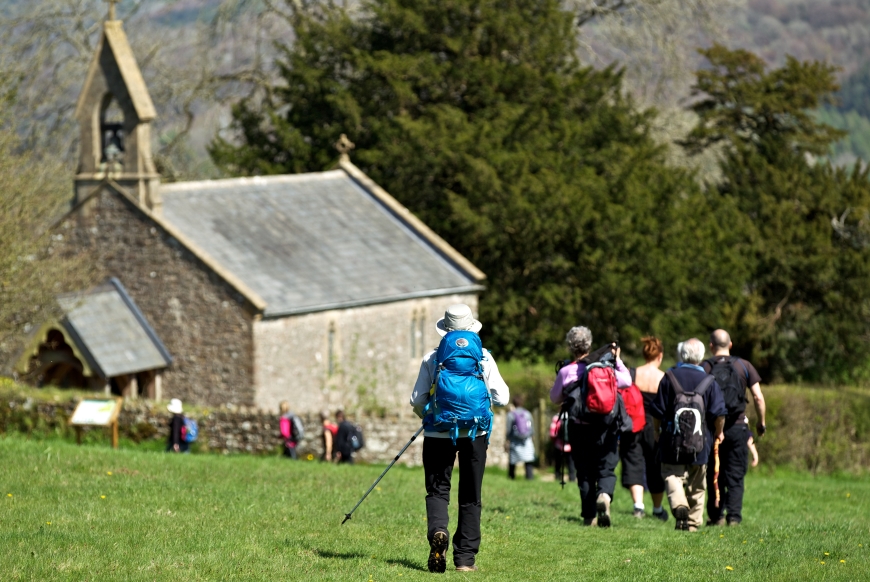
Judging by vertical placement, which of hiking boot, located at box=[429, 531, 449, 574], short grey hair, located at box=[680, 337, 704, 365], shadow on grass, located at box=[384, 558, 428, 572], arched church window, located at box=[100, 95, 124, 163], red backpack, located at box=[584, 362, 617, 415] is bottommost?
shadow on grass, located at box=[384, 558, 428, 572]

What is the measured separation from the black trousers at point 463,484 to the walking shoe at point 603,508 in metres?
2.84

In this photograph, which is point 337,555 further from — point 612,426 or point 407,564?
point 612,426

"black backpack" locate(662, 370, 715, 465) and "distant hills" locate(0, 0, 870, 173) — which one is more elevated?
"distant hills" locate(0, 0, 870, 173)

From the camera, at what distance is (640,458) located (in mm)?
13562

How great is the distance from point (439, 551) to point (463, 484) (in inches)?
23.0

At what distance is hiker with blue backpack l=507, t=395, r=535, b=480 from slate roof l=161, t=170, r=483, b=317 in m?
6.34

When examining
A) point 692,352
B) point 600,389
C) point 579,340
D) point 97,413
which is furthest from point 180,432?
point 692,352

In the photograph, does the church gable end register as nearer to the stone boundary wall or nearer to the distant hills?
the stone boundary wall

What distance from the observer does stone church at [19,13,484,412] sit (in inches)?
1046

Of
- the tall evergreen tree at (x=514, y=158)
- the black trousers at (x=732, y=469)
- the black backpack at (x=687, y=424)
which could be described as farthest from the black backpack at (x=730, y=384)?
the tall evergreen tree at (x=514, y=158)

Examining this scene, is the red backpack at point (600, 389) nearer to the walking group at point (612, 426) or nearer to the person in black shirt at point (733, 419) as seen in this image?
the walking group at point (612, 426)

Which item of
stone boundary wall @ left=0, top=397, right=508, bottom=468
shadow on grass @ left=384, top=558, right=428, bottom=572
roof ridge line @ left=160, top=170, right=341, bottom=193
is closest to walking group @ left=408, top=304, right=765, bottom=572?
shadow on grass @ left=384, top=558, right=428, bottom=572

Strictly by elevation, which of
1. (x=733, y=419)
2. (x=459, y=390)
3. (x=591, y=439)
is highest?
(x=459, y=390)

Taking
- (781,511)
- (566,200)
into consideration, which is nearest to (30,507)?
(781,511)
